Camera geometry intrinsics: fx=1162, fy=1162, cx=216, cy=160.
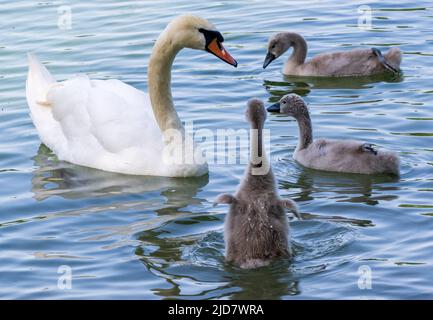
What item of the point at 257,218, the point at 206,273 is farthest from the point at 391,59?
the point at 206,273

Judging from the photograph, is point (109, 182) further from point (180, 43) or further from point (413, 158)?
point (413, 158)

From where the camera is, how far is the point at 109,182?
1098 centimetres

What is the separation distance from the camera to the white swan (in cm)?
1101

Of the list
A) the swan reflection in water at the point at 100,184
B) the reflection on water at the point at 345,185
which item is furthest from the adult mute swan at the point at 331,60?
the swan reflection in water at the point at 100,184

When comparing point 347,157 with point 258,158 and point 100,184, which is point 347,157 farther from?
point 258,158

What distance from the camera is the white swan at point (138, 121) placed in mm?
11008

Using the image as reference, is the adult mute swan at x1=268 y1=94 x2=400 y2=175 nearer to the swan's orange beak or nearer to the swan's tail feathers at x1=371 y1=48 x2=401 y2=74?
the swan's orange beak

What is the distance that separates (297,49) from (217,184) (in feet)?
13.9

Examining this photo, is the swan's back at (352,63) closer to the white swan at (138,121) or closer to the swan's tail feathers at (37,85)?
the white swan at (138,121)

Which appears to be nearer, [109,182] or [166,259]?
[166,259]

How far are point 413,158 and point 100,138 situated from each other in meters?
3.02

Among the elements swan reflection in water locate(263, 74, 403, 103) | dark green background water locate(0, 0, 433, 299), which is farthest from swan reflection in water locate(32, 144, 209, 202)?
swan reflection in water locate(263, 74, 403, 103)

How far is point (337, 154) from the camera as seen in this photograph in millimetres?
10891

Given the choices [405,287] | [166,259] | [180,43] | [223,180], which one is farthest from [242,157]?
[405,287]
